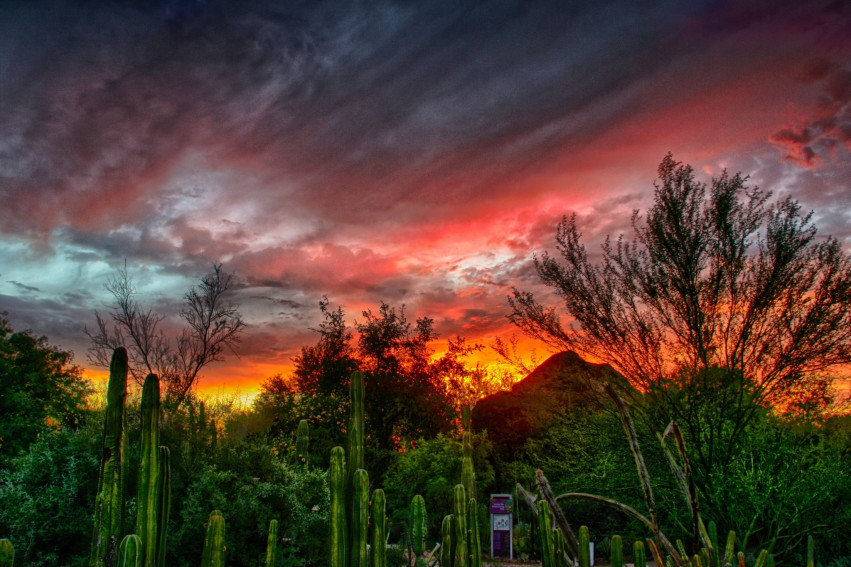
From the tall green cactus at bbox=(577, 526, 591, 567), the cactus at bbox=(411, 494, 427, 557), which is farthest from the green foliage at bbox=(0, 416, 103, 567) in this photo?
the tall green cactus at bbox=(577, 526, 591, 567)

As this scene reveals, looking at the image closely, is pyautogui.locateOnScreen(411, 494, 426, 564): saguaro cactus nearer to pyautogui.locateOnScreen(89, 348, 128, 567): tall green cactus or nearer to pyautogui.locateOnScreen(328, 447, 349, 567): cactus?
pyautogui.locateOnScreen(328, 447, 349, 567): cactus

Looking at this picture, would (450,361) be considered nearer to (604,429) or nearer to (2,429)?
(604,429)

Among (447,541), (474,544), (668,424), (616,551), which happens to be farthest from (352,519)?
(668,424)

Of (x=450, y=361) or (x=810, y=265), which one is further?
(x=450, y=361)

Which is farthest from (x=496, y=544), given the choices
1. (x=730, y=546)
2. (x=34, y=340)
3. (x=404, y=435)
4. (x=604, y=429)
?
(x=34, y=340)

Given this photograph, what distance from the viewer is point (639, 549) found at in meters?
3.73

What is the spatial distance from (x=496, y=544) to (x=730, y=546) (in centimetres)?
979

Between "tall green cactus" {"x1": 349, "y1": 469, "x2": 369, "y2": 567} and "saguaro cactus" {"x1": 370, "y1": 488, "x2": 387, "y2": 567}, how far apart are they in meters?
0.08

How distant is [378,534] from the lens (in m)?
3.94

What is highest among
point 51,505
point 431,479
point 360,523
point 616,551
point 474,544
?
point 360,523

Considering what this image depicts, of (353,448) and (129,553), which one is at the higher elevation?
(353,448)

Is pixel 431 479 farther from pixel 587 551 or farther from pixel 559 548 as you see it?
pixel 587 551

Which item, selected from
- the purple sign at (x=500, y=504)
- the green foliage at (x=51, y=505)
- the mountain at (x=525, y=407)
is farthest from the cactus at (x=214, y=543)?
the purple sign at (x=500, y=504)

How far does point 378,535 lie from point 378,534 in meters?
0.01
